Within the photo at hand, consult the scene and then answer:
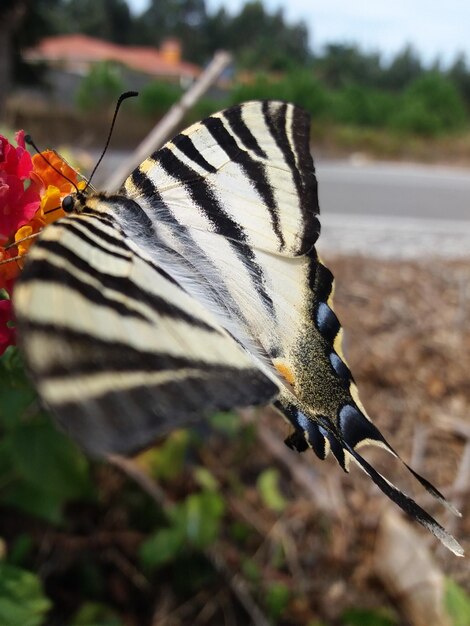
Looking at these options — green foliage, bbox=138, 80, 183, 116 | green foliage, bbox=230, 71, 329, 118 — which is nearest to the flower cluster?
green foliage, bbox=230, 71, 329, 118

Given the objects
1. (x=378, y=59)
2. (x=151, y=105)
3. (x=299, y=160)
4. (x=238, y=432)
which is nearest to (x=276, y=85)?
(x=151, y=105)

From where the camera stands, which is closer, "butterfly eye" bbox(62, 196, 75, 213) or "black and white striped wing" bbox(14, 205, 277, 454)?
"black and white striped wing" bbox(14, 205, 277, 454)

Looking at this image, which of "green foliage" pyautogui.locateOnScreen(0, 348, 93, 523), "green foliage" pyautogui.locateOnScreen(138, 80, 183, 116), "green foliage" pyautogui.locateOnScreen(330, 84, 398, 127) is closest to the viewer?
"green foliage" pyautogui.locateOnScreen(0, 348, 93, 523)

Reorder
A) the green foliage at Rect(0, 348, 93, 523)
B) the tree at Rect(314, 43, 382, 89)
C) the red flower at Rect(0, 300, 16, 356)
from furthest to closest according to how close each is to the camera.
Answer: the tree at Rect(314, 43, 382, 89) → the green foliage at Rect(0, 348, 93, 523) → the red flower at Rect(0, 300, 16, 356)

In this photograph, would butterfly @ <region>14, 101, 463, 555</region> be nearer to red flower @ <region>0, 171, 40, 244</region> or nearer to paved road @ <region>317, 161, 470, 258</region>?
red flower @ <region>0, 171, 40, 244</region>

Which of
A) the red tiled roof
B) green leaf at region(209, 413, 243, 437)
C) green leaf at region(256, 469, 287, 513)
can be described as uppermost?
the red tiled roof

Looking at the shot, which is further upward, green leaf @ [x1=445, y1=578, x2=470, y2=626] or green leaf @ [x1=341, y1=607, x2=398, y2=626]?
green leaf @ [x1=445, y1=578, x2=470, y2=626]

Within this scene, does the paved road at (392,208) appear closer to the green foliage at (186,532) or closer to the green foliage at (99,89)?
the green foliage at (186,532)
